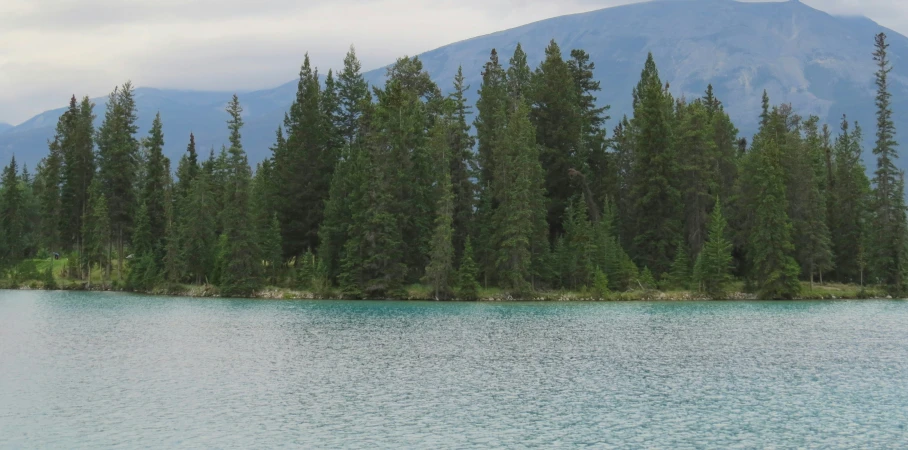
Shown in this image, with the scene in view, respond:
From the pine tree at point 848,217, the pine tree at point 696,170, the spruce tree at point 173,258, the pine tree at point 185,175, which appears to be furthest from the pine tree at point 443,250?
the pine tree at point 848,217

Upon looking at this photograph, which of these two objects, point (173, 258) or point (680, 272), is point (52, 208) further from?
point (680, 272)

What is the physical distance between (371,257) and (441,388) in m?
46.8

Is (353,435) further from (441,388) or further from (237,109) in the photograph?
(237,109)

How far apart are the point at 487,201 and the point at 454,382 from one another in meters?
49.0

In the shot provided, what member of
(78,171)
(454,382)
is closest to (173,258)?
(78,171)

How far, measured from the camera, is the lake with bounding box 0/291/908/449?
72.2ft

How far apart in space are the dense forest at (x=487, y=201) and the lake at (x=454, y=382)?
21342 mm

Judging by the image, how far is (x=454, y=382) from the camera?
30.0m

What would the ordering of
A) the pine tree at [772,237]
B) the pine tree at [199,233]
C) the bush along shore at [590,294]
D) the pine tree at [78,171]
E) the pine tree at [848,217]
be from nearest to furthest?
the pine tree at [772,237] → the bush along shore at [590,294] → the pine tree at [848,217] → the pine tree at [199,233] → the pine tree at [78,171]

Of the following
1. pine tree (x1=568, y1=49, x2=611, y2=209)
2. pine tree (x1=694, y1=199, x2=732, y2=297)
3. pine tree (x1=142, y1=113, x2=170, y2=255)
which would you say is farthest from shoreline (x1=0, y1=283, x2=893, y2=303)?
pine tree (x1=142, y1=113, x2=170, y2=255)

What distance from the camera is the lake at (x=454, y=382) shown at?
22000mm

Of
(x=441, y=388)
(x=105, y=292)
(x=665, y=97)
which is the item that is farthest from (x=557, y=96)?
(x=441, y=388)

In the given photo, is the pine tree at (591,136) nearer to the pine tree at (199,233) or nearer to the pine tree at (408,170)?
the pine tree at (408,170)

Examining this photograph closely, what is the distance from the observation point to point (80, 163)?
93188 millimetres
